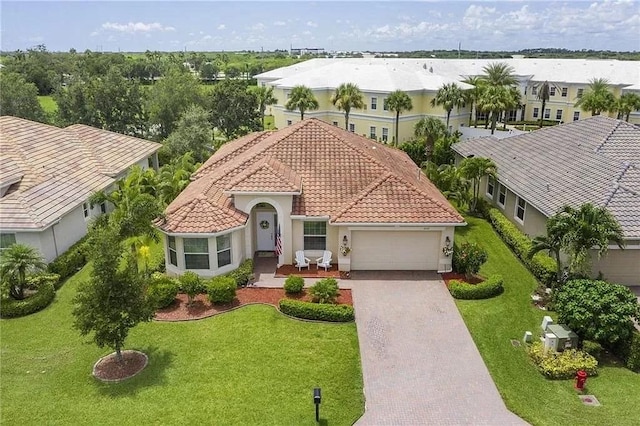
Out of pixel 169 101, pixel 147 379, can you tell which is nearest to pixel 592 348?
pixel 147 379

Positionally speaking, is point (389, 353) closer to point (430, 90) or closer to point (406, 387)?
point (406, 387)

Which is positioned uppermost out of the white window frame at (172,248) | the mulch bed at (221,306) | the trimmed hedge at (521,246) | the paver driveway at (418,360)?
the white window frame at (172,248)

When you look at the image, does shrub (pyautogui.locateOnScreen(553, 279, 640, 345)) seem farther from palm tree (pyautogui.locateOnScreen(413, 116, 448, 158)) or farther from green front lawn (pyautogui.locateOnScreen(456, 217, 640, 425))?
palm tree (pyautogui.locateOnScreen(413, 116, 448, 158))

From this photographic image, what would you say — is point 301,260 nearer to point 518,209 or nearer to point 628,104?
point 518,209

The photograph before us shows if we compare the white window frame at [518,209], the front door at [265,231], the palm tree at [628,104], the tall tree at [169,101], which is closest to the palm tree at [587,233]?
the white window frame at [518,209]

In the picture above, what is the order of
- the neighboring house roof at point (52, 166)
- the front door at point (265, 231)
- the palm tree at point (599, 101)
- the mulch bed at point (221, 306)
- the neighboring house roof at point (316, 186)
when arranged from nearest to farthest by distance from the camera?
the mulch bed at point (221, 306), the neighboring house roof at point (316, 186), the neighboring house roof at point (52, 166), the front door at point (265, 231), the palm tree at point (599, 101)

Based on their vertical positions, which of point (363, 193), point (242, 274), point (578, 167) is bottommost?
point (242, 274)

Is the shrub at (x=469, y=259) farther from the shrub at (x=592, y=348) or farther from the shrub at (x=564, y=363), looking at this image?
the shrub at (x=592, y=348)
